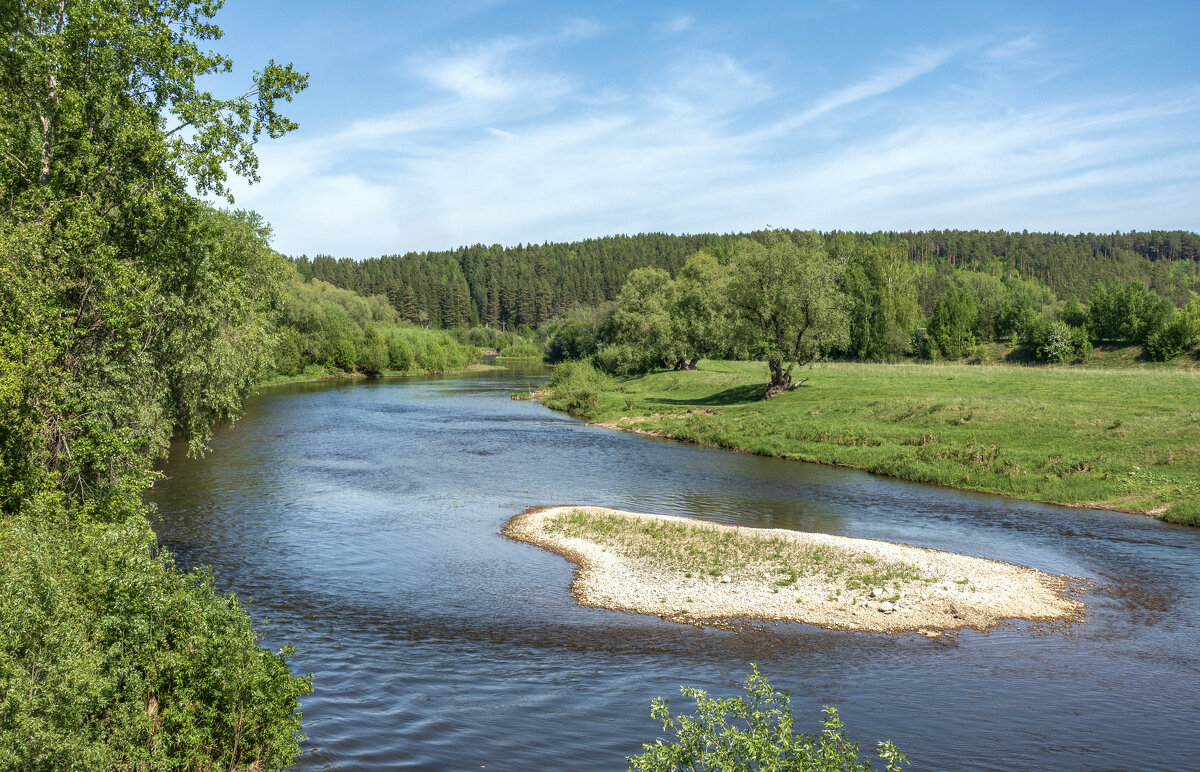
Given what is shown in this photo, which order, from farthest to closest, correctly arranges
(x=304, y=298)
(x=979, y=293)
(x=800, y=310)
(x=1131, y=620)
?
1. (x=979, y=293)
2. (x=304, y=298)
3. (x=800, y=310)
4. (x=1131, y=620)

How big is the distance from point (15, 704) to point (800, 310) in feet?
185

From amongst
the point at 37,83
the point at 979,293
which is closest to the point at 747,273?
the point at 37,83

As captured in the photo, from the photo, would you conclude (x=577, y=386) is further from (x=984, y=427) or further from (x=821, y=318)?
(x=984, y=427)

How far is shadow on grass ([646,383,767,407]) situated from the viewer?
62656 mm

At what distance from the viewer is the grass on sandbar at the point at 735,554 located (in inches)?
820

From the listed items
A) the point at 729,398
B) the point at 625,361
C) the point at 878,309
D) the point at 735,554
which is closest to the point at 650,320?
the point at 625,361

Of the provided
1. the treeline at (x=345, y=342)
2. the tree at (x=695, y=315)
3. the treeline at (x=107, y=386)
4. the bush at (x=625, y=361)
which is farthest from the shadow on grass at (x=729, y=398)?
the treeline at (x=345, y=342)

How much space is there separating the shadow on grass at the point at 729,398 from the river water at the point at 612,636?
79.5 ft

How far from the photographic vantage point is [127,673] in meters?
9.42

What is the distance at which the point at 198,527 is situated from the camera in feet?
88.1

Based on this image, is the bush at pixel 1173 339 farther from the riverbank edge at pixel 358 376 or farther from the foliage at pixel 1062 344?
the riverbank edge at pixel 358 376

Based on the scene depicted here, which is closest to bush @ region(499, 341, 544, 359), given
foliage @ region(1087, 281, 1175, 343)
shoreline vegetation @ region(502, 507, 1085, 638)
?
foliage @ region(1087, 281, 1175, 343)

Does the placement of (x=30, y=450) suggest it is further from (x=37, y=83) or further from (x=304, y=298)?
(x=304, y=298)

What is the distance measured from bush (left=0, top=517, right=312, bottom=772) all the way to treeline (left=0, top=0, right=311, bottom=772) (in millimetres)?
29
